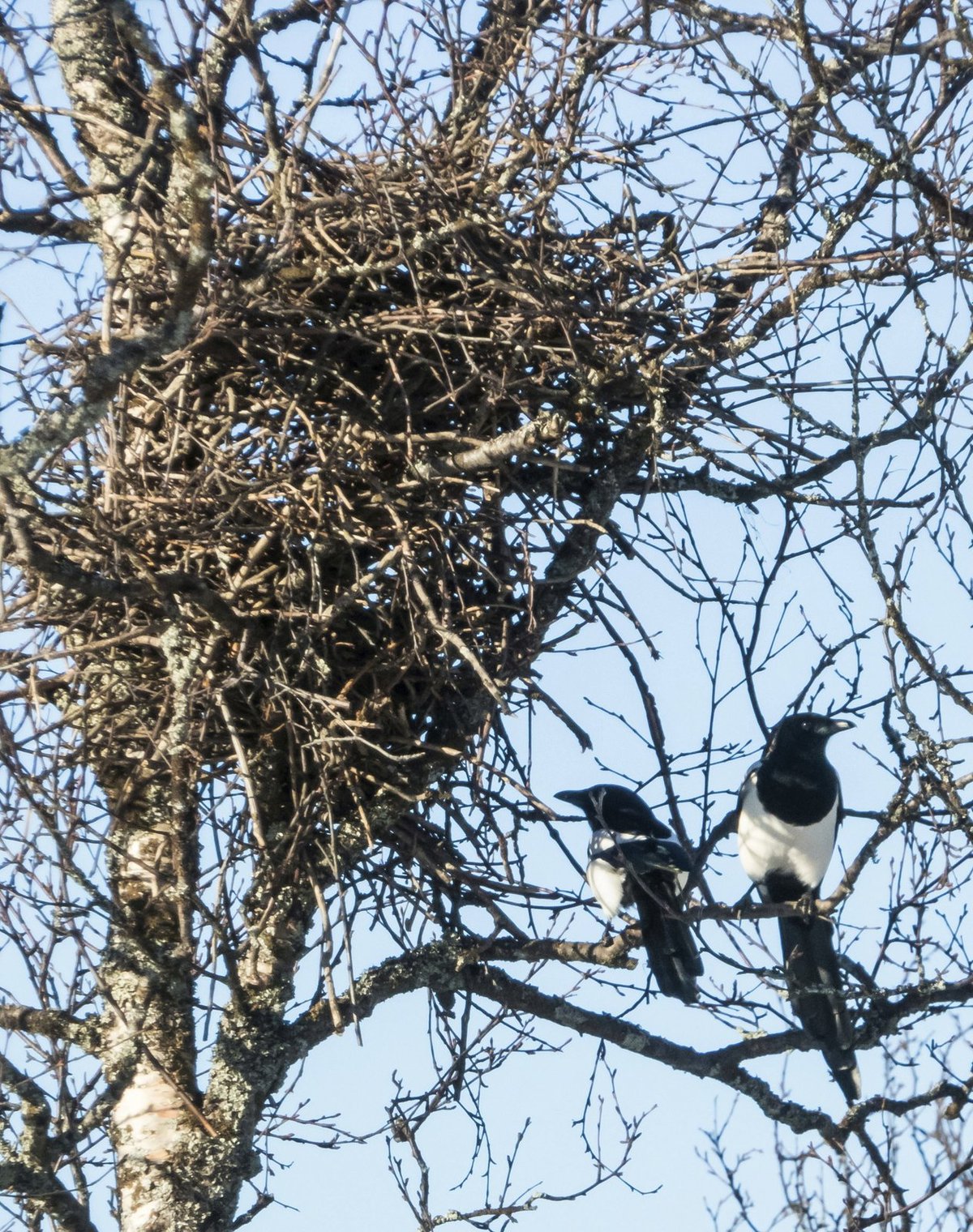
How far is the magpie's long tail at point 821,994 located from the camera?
293 centimetres

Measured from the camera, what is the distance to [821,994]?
9.64ft

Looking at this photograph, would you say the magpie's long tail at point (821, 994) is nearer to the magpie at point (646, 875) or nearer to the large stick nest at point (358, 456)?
the magpie at point (646, 875)

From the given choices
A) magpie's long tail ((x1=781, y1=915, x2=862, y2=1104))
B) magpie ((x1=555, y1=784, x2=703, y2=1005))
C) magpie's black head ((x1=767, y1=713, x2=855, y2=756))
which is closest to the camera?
magpie's long tail ((x1=781, y1=915, x2=862, y2=1104))

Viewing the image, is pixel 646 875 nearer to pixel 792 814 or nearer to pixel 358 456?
pixel 792 814

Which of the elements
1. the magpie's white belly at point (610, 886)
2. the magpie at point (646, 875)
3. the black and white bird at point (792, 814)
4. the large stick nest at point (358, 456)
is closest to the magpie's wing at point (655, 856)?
the magpie at point (646, 875)

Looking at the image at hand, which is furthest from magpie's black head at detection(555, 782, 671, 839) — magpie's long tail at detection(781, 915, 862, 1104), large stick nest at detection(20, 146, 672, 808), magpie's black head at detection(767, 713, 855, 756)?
large stick nest at detection(20, 146, 672, 808)

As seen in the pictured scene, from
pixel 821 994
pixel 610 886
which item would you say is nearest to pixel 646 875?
pixel 610 886

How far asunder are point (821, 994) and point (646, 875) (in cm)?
104

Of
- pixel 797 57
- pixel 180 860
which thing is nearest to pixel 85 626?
pixel 180 860

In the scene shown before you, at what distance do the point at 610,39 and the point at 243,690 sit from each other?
1.56 meters

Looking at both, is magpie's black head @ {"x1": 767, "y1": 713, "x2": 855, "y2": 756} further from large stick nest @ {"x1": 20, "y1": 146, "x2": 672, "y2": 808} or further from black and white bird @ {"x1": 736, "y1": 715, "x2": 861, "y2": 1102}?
large stick nest @ {"x1": 20, "y1": 146, "x2": 672, "y2": 808}

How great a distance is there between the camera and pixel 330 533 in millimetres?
3035

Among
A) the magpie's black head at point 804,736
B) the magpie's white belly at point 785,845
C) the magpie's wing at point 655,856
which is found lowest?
the magpie's wing at point 655,856

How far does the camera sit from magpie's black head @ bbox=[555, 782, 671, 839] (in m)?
4.28
